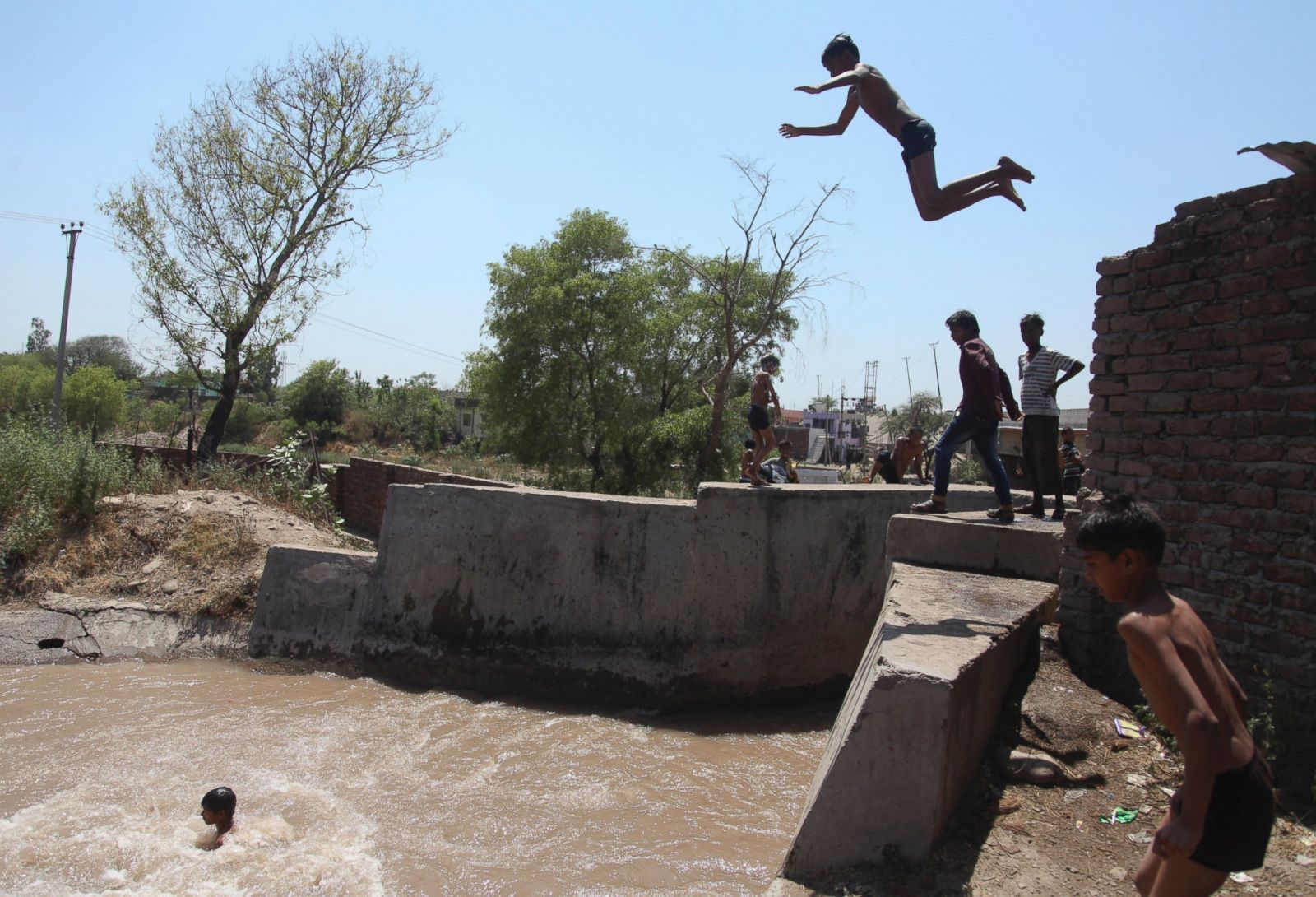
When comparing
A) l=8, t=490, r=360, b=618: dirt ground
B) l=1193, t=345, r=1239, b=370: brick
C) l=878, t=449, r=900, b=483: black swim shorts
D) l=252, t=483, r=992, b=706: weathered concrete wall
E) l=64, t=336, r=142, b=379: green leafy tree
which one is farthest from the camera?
l=64, t=336, r=142, b=379: green leafy tree

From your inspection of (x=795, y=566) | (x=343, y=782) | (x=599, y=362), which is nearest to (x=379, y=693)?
(x=343, y=782)

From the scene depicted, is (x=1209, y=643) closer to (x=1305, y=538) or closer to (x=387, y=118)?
(x=1305, y=538)

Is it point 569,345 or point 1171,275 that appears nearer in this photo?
point 1171,275

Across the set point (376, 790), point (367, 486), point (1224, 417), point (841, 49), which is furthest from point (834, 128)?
point (367, 486)

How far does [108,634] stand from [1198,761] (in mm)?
8812

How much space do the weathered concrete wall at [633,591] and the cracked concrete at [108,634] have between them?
146 cm

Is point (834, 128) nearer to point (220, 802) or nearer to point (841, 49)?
point (841, 49)

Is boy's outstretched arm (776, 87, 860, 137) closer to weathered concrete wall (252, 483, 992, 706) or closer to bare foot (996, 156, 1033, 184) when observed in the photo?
bare foot (996, 156, 1033, 184)

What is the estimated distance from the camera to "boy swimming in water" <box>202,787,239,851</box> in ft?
15.2

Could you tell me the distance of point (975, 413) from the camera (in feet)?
16.7

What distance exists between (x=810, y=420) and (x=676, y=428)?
182 ft

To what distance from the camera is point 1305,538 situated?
11.4ft

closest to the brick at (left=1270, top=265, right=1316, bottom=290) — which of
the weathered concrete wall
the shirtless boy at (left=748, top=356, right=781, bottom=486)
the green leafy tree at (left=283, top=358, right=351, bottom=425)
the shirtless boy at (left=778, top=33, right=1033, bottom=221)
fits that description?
the shirtless boy at (left=778, top=33, right=1033, bottom=221)

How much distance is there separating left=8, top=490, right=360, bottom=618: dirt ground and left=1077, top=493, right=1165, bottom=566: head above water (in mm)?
7857
